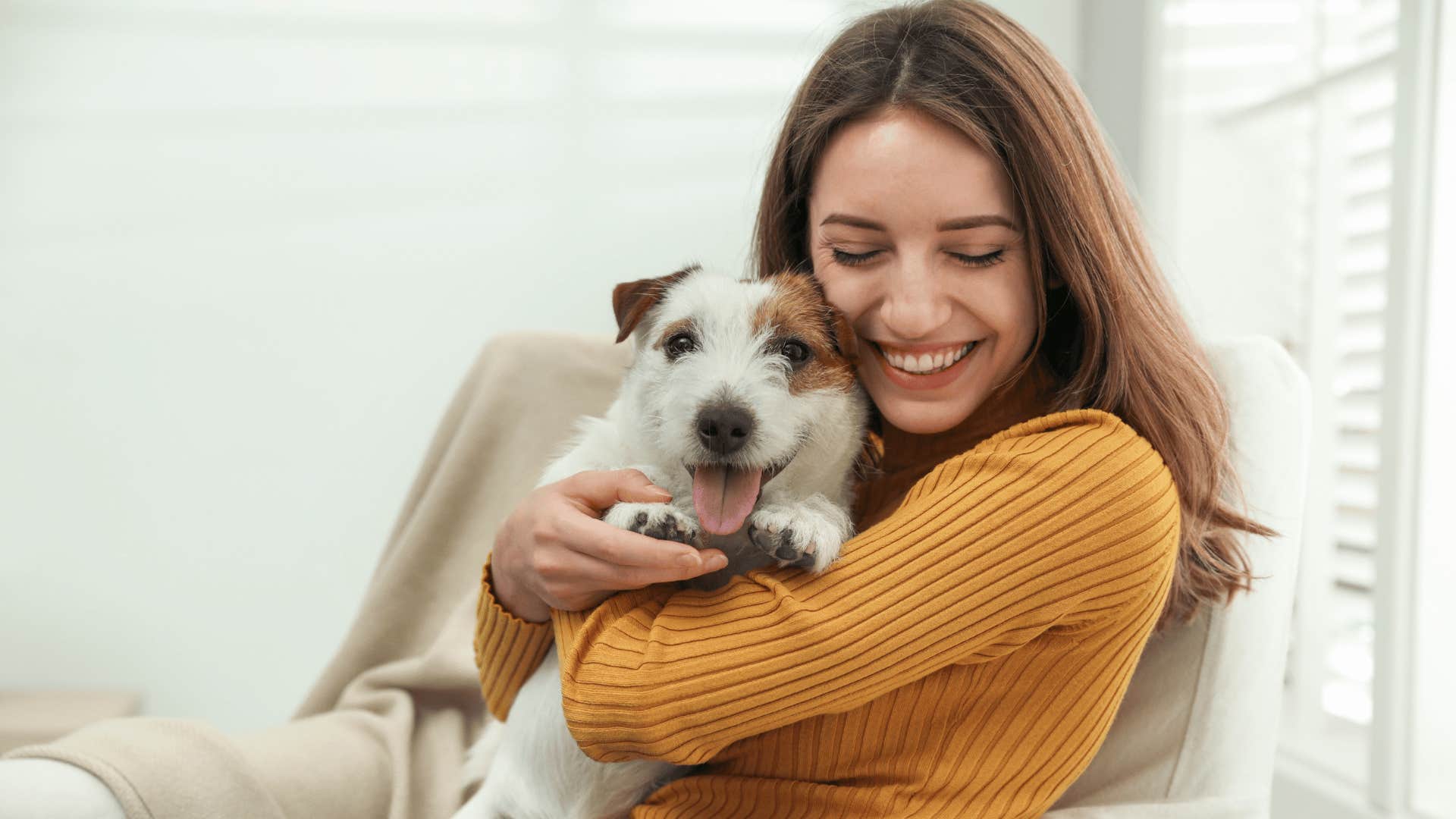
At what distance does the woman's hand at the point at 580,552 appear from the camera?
4.08ft

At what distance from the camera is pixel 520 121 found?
3947 mm

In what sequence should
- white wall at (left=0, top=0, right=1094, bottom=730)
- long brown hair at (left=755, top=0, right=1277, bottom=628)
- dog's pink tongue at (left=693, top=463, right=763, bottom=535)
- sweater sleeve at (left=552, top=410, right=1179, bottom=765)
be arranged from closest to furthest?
sweater sleeve at (left=552, top=410, right=1179, bottom=765) < dog's pink tongue at (left=693, top=463, right=763, bottom=535) < long brown hair at (left=755, top=0, right=1277, bottom=628) < white wall at (left=0, top=0, right=1094, bottom=730)

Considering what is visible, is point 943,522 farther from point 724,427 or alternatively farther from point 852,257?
point 852,257

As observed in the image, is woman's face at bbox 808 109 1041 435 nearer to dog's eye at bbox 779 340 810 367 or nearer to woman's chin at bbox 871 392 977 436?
woman's chin at bbox 871 392 977 436

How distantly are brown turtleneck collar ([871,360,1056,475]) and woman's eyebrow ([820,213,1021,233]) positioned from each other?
0.26m

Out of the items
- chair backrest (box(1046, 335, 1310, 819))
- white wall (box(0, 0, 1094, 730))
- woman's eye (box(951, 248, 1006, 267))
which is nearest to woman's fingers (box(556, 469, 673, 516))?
woman's eye (box(951, 248, 1006, 267))

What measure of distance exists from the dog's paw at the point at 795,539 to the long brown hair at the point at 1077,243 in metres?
0.45

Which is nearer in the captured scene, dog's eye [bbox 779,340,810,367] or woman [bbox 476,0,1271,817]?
woman [bbox 476,0,1271,817]

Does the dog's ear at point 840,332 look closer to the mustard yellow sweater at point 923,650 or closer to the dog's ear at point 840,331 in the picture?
the dog's ear at point 840,331

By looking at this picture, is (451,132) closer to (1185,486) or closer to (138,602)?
(138,602)

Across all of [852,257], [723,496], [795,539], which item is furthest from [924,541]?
[852,257]

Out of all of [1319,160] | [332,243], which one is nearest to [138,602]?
[332,243]

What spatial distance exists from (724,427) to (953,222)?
41cm

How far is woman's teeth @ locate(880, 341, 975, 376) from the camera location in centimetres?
148
